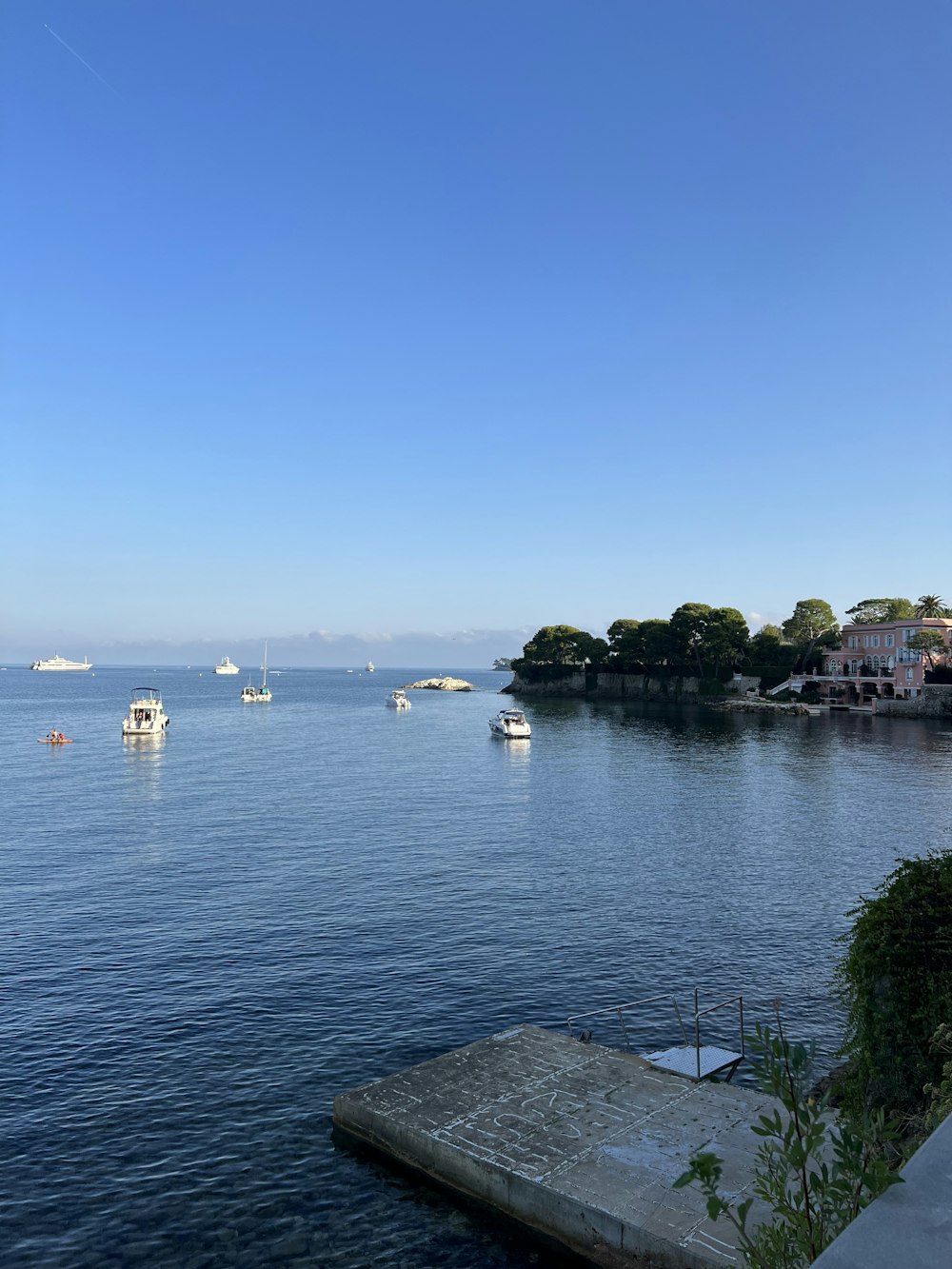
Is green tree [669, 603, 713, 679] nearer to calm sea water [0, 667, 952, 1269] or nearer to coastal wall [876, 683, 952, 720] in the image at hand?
coastal wall [876, 683, 952, 720]

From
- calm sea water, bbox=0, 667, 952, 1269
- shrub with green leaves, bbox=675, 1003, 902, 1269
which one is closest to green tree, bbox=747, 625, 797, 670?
calm sea water, bbox=0, 667, 952, 1269

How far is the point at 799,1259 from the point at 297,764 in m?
89.4

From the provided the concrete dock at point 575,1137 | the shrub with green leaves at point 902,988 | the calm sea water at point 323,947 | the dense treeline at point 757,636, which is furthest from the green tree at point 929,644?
the shrub with green leaves at point 902,988

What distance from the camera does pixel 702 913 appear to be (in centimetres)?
4000

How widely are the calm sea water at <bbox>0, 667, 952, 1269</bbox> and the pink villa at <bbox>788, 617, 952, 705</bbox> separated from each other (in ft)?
244

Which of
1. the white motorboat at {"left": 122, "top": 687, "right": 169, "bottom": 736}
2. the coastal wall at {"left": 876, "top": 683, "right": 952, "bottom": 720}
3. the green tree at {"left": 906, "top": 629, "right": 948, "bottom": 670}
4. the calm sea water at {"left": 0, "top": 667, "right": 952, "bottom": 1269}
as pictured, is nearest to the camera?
the calm sea water at {"left": 0, "top": 667, "right": 952, "bottom": 1269}

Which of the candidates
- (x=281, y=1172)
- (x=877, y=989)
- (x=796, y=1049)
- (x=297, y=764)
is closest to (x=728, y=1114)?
(x=877, y=989)

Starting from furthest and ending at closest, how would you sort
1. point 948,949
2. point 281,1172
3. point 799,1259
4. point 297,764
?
1. point 297,764
2. point 281,1172
3. point 948,949
4. point 799,1259

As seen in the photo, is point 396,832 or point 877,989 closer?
point 877,989

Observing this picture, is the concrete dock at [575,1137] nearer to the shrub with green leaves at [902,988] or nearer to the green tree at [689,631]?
the shrub with green leaves at [902,988]

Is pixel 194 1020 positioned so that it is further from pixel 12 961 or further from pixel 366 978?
pixel 12 961

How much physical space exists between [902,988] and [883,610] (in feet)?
642

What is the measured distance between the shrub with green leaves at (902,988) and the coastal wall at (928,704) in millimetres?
141940

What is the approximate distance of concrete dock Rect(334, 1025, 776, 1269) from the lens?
51.7 feet
